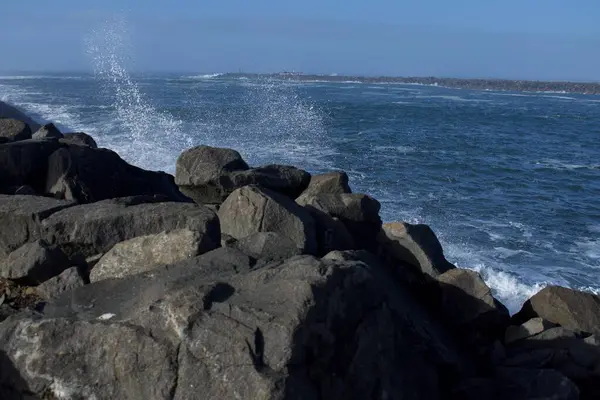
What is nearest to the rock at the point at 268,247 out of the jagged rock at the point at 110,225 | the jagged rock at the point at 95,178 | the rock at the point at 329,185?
the jagged rock at the point at 110,225

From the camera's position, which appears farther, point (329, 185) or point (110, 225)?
point (329, 185)

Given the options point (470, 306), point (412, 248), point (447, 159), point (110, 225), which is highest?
point (110, 225)

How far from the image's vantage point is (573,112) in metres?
48.9

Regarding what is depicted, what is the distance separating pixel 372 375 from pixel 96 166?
473 cm

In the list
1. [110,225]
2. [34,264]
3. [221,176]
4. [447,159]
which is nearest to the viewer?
[34,264]

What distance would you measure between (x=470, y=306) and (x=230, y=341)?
314 cm

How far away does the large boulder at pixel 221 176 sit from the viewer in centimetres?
788

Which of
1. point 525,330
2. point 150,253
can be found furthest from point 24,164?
point 525,330

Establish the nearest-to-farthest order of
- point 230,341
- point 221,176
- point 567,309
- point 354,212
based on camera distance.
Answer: point 230,341 → point 567,309 → point 354,212 → point 221,176

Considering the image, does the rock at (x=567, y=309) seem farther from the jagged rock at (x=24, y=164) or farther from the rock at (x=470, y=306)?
the jagged rock at (x=24, y=164)

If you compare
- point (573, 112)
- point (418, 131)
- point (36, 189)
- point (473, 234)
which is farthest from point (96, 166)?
→ point (573, 112)

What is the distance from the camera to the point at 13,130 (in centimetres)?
929

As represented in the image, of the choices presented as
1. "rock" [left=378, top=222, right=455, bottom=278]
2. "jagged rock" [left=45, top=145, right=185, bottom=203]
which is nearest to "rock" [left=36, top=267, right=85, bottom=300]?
"jagged rock" [left=45, top=145, right=185, bottom=203]

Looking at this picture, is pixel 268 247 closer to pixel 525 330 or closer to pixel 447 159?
pixel 525 330
